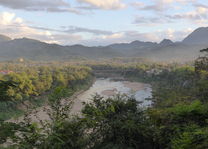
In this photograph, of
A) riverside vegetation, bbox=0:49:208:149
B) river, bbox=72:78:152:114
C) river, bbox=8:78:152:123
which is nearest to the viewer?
riverside vegetation, bbox=0:49:208:149

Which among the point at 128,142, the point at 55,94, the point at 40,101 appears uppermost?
the point at 55,94

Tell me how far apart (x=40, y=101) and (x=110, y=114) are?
3481 cm

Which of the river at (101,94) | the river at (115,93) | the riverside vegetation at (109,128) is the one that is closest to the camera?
the riverside vegetation at (109,128)

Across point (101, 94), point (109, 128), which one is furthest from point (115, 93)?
point (109, 128)

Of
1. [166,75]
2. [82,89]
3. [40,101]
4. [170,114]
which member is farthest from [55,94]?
[166,75]

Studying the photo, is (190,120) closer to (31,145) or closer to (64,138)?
(64,138)

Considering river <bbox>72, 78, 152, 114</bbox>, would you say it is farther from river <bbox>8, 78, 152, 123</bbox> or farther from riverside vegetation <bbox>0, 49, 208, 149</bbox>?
riverside vegetation <bbox>0, 49, 208, 149</bbox>

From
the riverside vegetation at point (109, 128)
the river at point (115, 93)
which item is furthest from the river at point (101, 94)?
the riverside vegetation at point (109, 128)

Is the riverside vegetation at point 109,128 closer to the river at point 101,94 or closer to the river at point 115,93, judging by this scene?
the river at point 101,94

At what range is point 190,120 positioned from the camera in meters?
12.6

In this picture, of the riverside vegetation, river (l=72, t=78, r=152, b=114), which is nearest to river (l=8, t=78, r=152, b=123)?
river (l=72, t=78, r=152, b=114)

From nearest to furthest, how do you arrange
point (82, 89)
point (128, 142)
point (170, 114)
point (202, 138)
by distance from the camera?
1. point (202, 138)
2. point (128, 142)
3. point (170, 114)
4. point (82, 89)

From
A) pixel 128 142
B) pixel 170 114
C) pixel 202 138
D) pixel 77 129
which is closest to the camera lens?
pixel 202 138

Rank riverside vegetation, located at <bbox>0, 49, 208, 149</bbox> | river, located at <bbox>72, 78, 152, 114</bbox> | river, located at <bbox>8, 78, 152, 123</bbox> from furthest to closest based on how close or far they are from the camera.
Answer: river, located at <bbox>72, 78, 152, 114</bbox>, river, located at <bbox>8, 78, 152, 123</bbox>, riverside vegetation, located at <bbox>0, 49, 208, 149</bbox>
